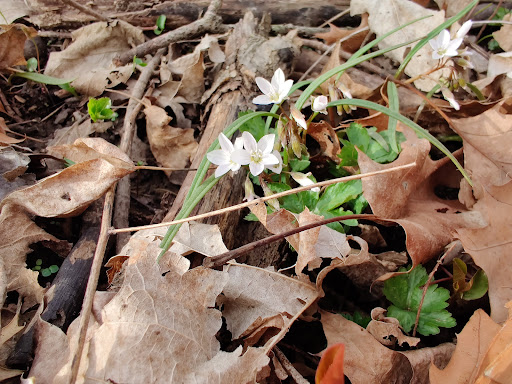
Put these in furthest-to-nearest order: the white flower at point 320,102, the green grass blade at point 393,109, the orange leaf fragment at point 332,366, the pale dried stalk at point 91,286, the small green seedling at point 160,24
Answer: the small green seedling at point 160,24 < the green grass blade at point 393,109 < the white flower at point 320,102 < the pale dried stalk at point 91,286 < the orange leaf fragment at point 332,366

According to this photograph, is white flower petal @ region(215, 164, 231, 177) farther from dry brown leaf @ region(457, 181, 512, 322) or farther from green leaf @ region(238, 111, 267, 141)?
dry brown leaf @ region(457, 181, 512, 322)

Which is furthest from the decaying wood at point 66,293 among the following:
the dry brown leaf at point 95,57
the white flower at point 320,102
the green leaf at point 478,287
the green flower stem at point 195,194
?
the green leaf at point 478,287

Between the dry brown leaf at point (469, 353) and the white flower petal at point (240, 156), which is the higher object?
the white flower petal at point (240, 156)

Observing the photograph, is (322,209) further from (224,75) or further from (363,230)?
(224,75)

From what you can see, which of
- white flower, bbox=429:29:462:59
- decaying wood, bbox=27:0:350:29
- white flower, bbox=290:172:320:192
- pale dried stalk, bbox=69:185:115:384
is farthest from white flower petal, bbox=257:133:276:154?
decaying wood, bbox=27:0:350:29

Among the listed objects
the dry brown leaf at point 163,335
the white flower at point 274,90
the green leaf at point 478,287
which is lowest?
the green leaf at point 478,287

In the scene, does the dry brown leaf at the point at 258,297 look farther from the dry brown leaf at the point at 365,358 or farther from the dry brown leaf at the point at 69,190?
the dry brown leaf at the point at 69,190

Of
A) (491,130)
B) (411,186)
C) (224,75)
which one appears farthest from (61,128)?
(491,130)
